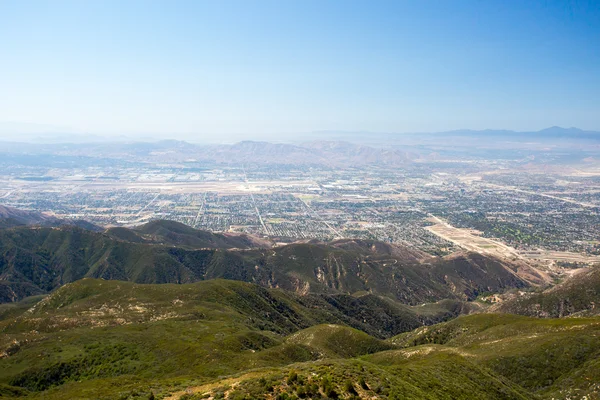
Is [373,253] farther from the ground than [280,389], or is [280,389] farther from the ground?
[280,389]

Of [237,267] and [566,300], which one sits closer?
[566,300]

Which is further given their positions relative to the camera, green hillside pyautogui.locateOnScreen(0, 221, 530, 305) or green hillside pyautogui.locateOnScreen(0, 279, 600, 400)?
green hillside pyautogui.locateOnScreen(0, 221, 530, 305)

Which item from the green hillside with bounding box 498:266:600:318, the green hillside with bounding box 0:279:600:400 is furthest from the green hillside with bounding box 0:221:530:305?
the green hillside with bounding box 0:279:600:400

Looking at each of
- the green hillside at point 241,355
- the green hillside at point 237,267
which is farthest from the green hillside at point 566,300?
the green hillside at point 237,267

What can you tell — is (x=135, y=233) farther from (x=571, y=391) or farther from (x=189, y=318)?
(x=571, y=391)

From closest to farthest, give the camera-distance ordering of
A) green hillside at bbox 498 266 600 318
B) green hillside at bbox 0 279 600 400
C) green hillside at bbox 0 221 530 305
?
green hillside at bbox 0 279 600 400, green hillside at bbox 498 266 600 318, green hillside at bbox 0 221 530 305

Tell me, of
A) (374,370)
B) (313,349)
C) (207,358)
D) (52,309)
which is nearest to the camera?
(374,370)

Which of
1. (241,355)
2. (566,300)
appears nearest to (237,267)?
(241,355)

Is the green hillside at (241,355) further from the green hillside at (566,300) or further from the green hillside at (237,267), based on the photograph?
the green hillside at (237,267)

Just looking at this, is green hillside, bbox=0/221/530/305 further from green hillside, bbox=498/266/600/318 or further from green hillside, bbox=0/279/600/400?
green hillside, bbox=0/279/600/400

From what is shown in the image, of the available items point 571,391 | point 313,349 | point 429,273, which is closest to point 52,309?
point 313,349

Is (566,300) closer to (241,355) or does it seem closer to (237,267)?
(241,355)
